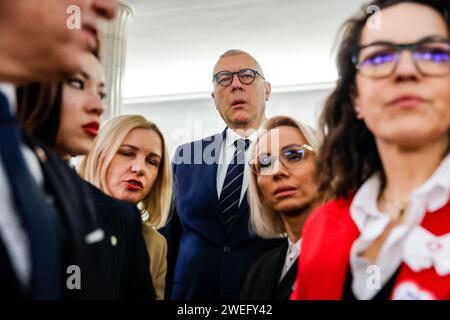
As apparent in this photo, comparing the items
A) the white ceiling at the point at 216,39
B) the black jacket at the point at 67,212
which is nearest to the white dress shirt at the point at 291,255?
the black jacket at the point at 67,212

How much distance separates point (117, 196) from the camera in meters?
0.94

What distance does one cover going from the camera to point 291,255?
867 mm

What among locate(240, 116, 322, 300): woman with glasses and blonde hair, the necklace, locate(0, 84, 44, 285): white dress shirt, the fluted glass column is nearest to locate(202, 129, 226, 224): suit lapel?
locate(240, 116, 322, 300): woman with glasses and blonde hair

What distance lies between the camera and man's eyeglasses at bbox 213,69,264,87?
1061 millimetres

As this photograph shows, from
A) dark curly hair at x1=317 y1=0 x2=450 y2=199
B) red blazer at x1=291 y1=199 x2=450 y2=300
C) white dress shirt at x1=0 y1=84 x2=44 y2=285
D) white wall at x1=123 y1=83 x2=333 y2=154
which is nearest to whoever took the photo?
white dress shirt at x1=0 y1=84 x2=44 y2=285

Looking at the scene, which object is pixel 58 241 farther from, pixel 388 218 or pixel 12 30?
pixel 388 218

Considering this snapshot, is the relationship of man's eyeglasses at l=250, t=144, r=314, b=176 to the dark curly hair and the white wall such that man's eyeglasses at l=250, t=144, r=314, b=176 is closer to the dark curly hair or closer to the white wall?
the dark curly hair

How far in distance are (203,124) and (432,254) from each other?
2.38 ft

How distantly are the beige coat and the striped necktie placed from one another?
0.48 feet

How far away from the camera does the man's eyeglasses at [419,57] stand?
0.64 meters

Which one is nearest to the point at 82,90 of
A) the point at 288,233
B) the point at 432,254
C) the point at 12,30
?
the point at 12,30

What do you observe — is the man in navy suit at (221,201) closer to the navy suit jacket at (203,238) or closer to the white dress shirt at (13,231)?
the navy suit jacket at (203,238)

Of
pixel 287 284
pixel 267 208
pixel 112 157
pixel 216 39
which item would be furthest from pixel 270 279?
pixel 216 39

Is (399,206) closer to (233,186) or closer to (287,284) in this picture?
(287,284)
